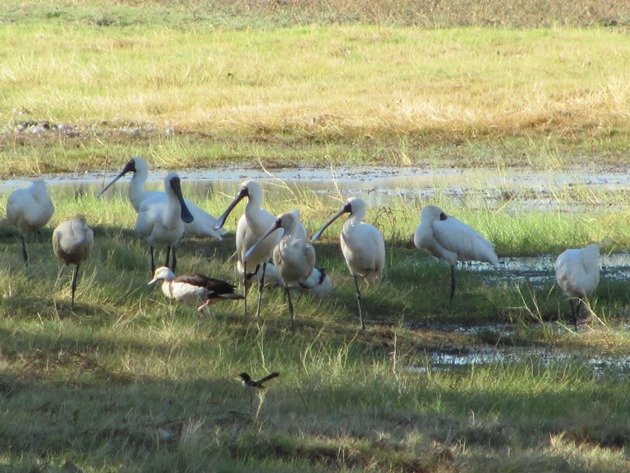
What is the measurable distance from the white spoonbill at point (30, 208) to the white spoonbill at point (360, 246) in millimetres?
2523

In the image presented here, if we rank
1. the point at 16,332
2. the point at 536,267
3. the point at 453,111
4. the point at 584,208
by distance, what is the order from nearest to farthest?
1. the point at 16,332
2. the point at 536,267
3. the point at 584,208
4. the point at 453,111

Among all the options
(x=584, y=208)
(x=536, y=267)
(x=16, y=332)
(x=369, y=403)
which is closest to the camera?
(x=369, y=403)

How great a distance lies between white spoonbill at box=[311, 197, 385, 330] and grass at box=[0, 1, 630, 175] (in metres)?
8.83

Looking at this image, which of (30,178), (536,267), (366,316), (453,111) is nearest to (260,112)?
(453,111)

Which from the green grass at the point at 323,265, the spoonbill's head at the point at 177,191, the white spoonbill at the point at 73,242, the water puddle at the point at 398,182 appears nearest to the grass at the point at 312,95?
the green grass at the point at 323,265

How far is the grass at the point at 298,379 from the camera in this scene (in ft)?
17.0

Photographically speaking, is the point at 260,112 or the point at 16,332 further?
the point at 260,112

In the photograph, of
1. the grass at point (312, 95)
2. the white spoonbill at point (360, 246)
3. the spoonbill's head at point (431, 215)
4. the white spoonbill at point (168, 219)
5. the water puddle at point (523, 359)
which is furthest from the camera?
the grass at point (312, 95)

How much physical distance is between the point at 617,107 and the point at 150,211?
12.5 m

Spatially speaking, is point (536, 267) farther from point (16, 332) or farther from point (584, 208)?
point (16, 332)

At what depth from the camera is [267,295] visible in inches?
387

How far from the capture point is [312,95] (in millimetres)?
23188

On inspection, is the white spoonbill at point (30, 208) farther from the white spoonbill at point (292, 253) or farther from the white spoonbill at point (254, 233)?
the white spoonbill at point (292, 253)

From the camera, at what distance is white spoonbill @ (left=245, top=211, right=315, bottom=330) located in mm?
8906
